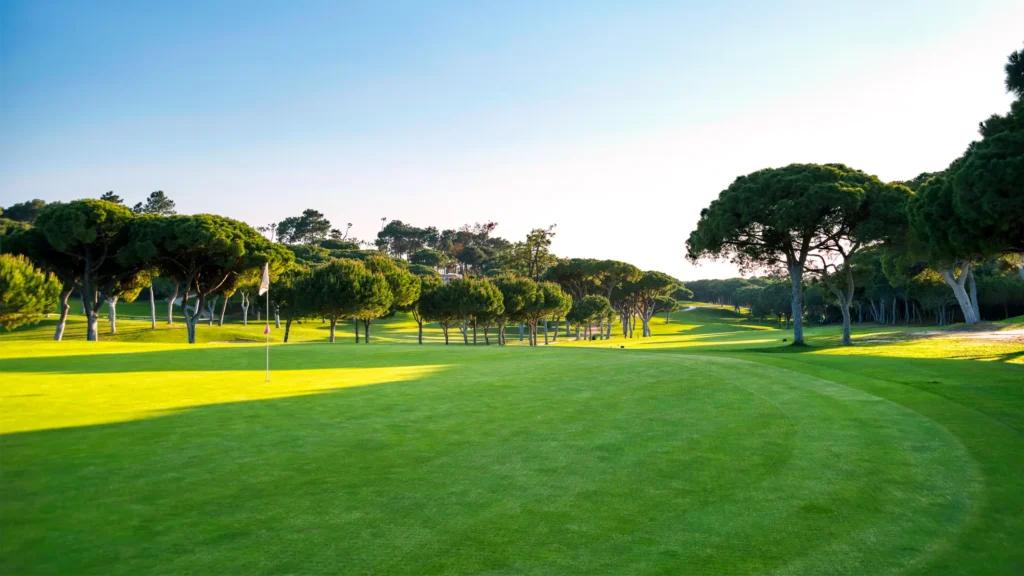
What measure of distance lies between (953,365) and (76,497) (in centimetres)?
2320

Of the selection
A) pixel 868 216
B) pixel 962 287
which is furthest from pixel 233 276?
pixel 962 287

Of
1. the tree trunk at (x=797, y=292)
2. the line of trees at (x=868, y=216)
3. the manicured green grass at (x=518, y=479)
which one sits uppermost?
the line of trees at (x=868, y=216)

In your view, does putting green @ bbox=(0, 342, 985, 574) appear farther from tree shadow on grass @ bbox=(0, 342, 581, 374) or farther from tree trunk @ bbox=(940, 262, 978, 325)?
tree trunk @ bbox=(940, 262, 978, 325)

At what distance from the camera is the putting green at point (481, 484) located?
5371 millimetres

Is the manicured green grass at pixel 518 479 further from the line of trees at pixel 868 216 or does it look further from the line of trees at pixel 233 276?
the line of trees at pixel 233 276

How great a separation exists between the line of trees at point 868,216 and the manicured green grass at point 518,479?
7.80 meters

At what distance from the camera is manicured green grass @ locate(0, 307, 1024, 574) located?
17.7 ft

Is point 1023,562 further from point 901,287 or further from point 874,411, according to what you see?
point 901,287

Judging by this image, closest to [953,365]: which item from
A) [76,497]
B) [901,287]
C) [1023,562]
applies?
[1023,562]

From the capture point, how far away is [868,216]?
33750mm

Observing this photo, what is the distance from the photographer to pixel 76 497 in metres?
6.81

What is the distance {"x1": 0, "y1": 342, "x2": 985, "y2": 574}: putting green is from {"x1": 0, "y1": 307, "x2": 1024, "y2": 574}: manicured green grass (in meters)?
0.04

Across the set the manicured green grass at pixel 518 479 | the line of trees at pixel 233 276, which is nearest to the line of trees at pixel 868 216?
the manicured green grass at pixel 518 479

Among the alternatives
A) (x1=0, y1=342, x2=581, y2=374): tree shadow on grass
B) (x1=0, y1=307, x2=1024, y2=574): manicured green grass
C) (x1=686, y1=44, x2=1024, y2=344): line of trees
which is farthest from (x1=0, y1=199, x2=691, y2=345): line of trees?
(x1=0, y1=307, x2=1024, y2=574): manicured green grass
